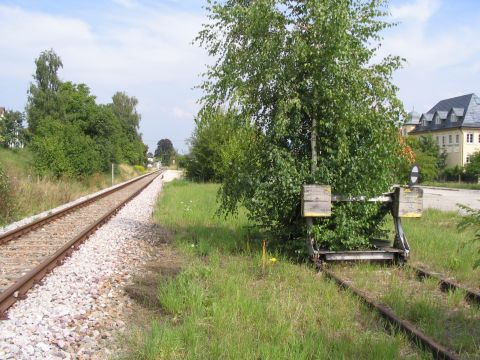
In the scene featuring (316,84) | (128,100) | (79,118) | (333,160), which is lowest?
(333,160)

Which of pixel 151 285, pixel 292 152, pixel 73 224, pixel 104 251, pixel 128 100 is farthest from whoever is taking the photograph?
pixel 128 100

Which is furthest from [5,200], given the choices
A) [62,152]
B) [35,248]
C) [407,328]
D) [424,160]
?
[424,160]

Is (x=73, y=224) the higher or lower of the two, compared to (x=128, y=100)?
lower

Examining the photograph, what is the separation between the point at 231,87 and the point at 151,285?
3.74 meters

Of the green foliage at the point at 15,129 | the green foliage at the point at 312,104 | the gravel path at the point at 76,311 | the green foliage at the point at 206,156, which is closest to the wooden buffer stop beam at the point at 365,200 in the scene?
the green foliage at the point at 312,104

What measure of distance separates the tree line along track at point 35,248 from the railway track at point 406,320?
4.26m

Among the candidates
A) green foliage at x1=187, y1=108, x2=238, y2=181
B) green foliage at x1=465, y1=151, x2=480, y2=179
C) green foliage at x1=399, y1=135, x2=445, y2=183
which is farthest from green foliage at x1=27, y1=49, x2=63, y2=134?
green foliage at x1=465, y1=151, x2=480, y2=179

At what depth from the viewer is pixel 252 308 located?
542 centimetres

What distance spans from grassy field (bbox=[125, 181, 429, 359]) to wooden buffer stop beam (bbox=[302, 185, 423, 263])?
0.57m

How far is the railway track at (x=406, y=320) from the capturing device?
171 inches

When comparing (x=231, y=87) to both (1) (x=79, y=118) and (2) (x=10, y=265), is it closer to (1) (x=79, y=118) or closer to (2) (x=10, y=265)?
(2) (x=10, y=265)

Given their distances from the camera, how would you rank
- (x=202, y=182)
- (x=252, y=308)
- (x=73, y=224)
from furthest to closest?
1. (x=202, y=182)
2. (x=73, y=224)
3. (x=252, y=308)

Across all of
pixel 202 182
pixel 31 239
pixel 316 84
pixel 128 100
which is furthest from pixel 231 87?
pixel 128 100

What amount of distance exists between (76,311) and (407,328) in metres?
3.71
